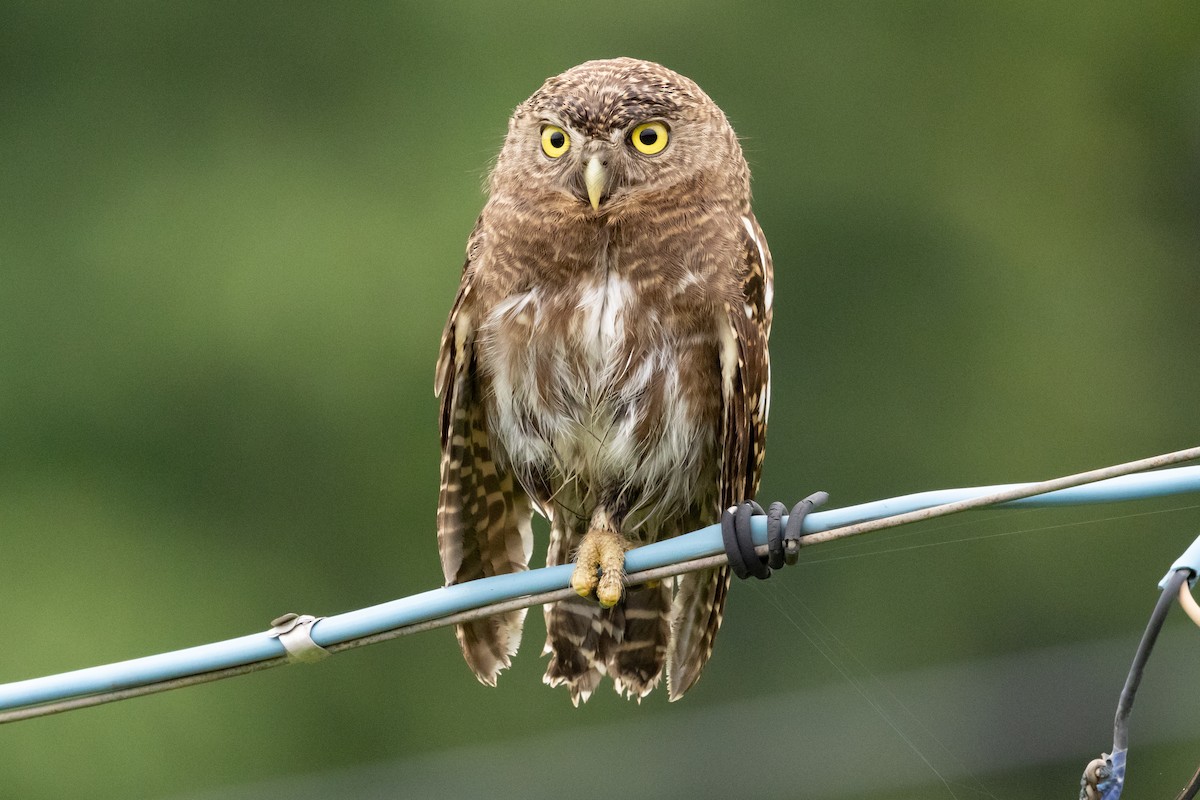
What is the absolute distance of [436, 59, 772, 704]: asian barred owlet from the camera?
354 centimetres

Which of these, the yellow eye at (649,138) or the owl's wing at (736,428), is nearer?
the owl's wing at (736,428)

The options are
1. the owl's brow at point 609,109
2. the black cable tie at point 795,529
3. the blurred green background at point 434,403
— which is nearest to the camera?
the black cable tie at point 795,529

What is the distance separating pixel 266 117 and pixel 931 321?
529cm

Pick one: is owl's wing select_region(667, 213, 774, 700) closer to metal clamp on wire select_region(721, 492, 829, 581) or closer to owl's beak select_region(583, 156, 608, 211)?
owl's beak select_region(583, 156, 608, 211)

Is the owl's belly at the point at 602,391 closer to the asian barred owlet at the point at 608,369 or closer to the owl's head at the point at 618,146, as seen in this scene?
the asian barred owlet at the point at 608,369

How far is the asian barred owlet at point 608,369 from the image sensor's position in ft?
11.6

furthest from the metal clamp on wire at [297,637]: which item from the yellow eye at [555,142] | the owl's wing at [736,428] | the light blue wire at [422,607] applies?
the yellow eye at [555,142]

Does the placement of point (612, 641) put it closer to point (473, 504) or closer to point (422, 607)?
point (473, 504)

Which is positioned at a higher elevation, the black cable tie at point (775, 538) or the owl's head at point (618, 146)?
the owl's head at point (618, 146)

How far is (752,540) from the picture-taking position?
270cm

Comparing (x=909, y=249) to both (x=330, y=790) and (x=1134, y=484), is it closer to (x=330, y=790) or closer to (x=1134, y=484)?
(x=330, y=790)

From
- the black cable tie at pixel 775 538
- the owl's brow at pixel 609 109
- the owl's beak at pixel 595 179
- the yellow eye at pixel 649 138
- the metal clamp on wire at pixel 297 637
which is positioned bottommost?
the metal clamp on wire at pixel 297 637

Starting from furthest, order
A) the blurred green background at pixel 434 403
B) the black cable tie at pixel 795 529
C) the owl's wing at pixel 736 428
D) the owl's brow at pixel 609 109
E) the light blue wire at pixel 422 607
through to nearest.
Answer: the blurred green background at pixel 434 403 < the owl's brow at pixel 609 109 < the owl's wing at pixel 736 428 < the black cable tie at pixel 795 529 < the light blue wire at pixel 422 607

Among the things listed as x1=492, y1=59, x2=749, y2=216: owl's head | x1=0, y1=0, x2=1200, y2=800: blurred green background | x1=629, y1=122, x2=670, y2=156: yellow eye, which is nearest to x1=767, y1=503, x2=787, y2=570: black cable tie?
x1=492, y1=59, x2=749, y2=216: owl's head
